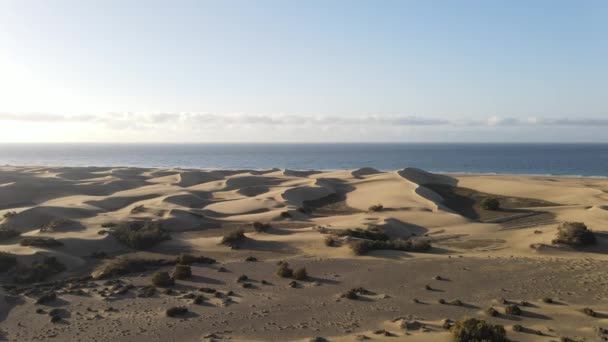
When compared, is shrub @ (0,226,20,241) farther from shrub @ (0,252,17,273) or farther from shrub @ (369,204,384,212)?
shrub @ (369,204,384,212)

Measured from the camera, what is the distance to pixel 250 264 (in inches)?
1017

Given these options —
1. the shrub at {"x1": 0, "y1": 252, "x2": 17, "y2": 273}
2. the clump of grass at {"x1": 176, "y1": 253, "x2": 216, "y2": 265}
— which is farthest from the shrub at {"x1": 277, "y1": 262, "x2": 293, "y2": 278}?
the shrub at {"x1": 0, "y1": 252, "x2": 17, "y2": 273}

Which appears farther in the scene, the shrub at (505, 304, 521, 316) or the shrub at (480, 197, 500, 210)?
the shrub at (480, 197, 500, 210)

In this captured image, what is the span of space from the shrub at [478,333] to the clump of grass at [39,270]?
19732mm

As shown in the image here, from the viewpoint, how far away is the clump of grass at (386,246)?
27514mm

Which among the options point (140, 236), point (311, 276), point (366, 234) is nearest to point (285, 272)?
point (311, 276)

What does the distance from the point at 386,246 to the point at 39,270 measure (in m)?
18.4

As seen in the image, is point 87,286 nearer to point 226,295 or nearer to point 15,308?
point 15,308

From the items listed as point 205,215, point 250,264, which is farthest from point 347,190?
point 250,264

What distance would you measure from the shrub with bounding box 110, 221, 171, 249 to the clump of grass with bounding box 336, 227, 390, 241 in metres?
11.7

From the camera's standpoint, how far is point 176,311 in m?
18.3

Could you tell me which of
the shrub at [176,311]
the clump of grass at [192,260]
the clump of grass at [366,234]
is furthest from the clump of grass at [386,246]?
the shrub at [176,311]

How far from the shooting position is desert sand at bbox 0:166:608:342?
17.0m

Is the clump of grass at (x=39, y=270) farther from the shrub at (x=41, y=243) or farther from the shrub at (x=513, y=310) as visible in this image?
the shrub at (x=513, y=310)
